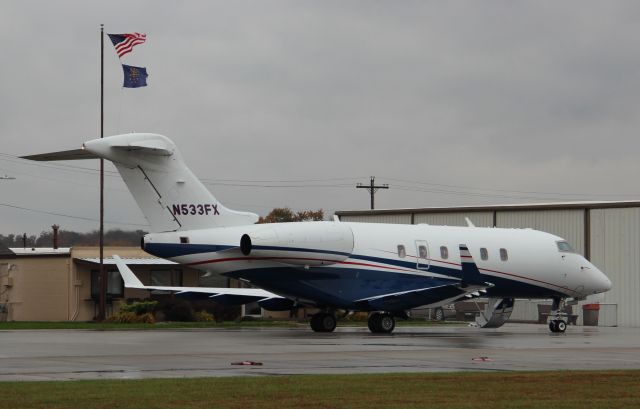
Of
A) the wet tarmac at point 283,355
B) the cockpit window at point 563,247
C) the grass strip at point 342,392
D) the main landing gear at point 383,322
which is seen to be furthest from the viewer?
the cockpit window at point 563,247

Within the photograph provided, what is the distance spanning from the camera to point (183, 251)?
32.2 meters

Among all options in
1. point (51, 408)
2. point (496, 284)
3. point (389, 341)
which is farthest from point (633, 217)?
point (51, 408)

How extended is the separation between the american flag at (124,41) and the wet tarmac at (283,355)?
16.3 m

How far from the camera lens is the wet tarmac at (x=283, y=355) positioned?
18.6 meters

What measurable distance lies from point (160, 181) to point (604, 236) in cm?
2692

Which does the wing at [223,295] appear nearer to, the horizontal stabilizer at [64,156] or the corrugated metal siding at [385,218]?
the horizontal stabilizer at [64,156]

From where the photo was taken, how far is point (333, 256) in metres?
34.1

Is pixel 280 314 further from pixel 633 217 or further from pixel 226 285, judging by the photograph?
pixel 633 217

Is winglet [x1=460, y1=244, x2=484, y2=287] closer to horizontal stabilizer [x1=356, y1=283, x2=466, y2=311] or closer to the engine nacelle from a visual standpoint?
horizontal stabilizer [x1=356, y1=283, x2=466, y2=311]

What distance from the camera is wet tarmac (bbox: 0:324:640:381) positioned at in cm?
1856

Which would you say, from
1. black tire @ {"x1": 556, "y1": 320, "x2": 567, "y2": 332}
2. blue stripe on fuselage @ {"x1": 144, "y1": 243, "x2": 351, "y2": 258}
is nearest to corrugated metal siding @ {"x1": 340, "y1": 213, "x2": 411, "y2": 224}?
black tire @ {"x1": 556, "y1": 320, "x2": 567, "y2": 332}

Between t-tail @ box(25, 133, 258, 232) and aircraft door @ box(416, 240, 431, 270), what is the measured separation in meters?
6.80

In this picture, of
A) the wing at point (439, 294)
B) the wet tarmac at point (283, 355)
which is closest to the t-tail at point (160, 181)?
the wet tarmac at point (283, 355)

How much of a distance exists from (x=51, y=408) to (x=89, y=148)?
18.9 m
